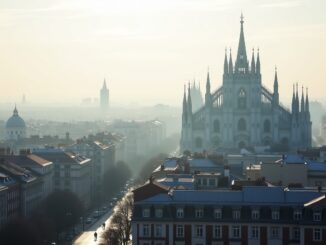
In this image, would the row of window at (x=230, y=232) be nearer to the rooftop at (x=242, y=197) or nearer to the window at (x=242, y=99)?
the rooftop at (x=242, y=197)

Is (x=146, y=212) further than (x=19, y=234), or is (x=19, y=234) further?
(x=19, y=234)

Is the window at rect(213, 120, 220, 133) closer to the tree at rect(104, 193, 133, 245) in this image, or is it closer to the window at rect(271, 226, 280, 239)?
the tree at rect(104, 193, 133, 245)

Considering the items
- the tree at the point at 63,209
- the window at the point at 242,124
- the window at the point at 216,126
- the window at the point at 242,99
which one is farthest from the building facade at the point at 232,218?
the window at the point at 242,99

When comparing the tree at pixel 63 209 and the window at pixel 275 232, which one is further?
the tree at pixel 63 209

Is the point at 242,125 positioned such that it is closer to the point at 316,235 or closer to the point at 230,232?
the point at 230,232

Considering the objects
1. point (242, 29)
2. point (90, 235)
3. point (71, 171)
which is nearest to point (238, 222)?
point (90, 235)

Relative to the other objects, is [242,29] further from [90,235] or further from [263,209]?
[263,209]

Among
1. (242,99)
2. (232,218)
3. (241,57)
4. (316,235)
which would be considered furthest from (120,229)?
(241,57)
